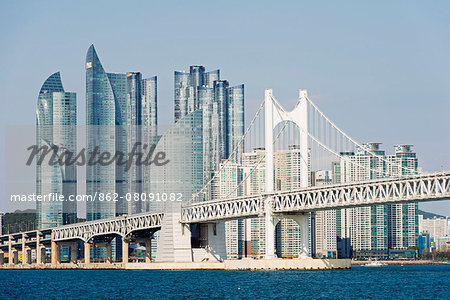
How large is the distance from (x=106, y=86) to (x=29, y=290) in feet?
456

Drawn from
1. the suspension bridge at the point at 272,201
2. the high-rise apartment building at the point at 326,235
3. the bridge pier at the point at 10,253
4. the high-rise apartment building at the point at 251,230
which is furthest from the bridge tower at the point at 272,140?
the high-rise apartment building at the point at 326,235

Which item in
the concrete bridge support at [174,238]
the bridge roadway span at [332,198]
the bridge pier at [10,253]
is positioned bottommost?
the bridge pier at [10,253]

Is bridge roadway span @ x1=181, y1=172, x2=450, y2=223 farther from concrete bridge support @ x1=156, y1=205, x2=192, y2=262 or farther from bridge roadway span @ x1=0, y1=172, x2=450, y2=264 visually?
concrete bridge support @ x1=156, y1=205, x2=192, y2=262

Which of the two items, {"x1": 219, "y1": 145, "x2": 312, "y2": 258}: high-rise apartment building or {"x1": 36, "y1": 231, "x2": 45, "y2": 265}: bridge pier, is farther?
Answer: {"x1": 219, "y1": 145, "x2": 312, "y2": 258}: high-rise apartment building

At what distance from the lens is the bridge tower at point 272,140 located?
261 ft

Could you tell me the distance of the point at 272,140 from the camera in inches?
3169

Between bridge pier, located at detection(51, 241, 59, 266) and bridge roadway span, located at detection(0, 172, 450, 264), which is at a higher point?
bridge roadway span, located at detection(0, 172, 450, 264)

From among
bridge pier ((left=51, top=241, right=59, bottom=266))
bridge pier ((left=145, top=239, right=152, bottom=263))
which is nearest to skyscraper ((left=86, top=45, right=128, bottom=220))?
bridge pier ((left=51, top=241, right=59, bottom=266))

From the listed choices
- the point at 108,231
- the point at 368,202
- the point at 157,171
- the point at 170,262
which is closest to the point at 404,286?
the point at 368,202

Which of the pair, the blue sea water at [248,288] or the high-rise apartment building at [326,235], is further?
the high-rise apartment building at [326,235]

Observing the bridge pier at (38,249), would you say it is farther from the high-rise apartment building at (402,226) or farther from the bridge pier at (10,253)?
the high-rise apartment building at (402,226)

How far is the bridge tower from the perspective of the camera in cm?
7969

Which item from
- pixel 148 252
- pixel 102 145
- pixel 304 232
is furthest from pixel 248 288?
pixel 102 145

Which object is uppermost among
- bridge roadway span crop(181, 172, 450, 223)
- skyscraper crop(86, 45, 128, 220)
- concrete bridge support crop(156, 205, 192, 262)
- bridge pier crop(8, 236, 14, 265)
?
skyscraper crop(86, 45, 128, 220)
